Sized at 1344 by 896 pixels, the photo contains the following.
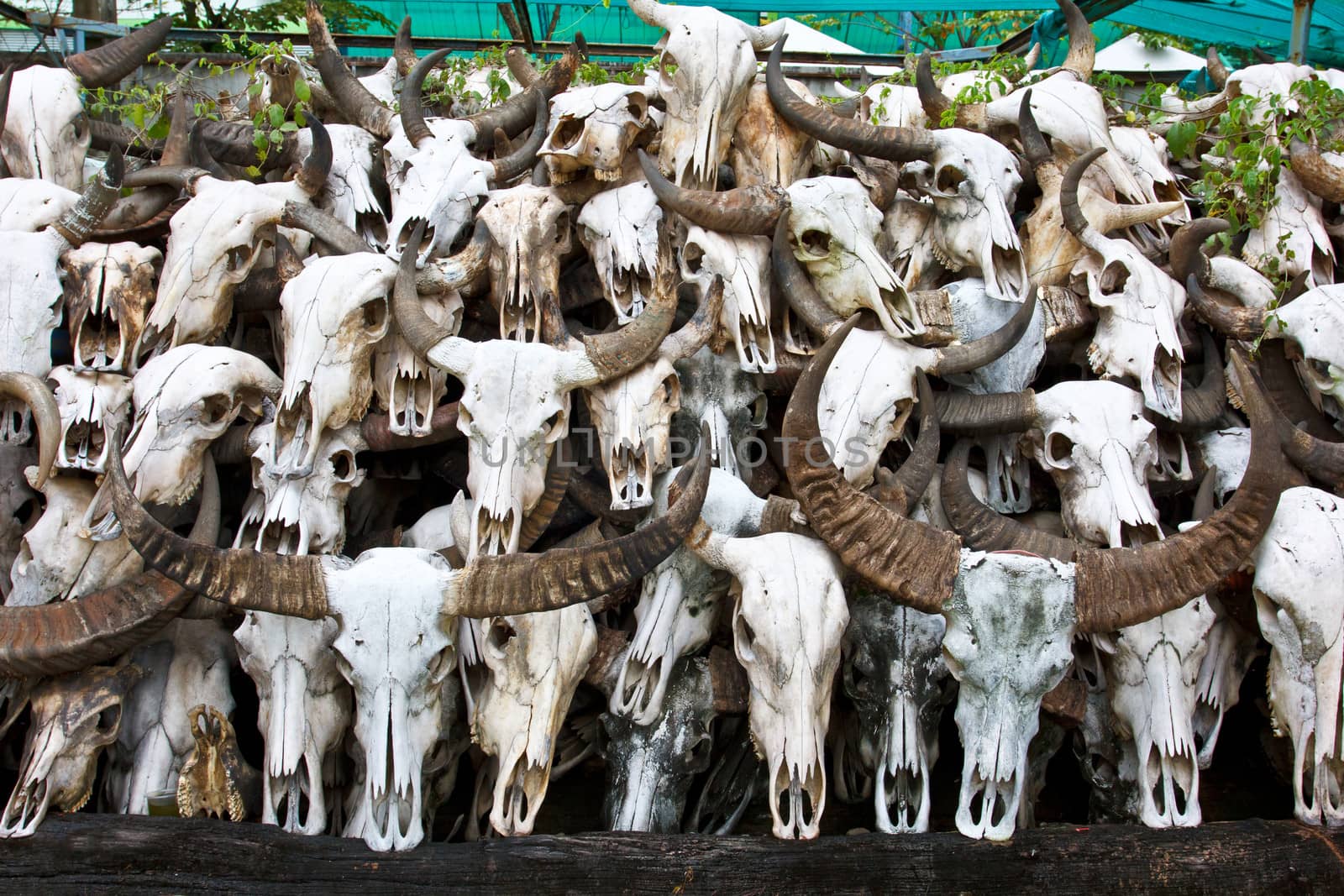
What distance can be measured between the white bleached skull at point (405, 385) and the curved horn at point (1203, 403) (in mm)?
3366

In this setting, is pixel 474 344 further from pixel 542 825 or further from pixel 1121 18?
pixel 1121 18

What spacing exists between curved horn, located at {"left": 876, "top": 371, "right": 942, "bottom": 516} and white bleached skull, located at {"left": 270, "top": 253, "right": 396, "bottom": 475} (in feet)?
7.64

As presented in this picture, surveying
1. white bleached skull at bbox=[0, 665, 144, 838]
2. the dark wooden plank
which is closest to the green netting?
white bleached skull at bbox=[0, 665, 144, 838]

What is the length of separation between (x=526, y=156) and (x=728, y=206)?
4.68 feet

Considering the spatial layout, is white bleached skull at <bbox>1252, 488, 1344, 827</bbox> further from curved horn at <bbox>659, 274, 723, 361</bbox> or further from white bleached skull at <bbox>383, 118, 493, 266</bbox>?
white bleached skull at <bbox>383, 118, 493, 266</bbox>

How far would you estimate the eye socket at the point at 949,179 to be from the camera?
6082mm

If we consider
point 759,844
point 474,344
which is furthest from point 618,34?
point 759,844

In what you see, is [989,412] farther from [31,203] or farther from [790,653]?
[31,203]

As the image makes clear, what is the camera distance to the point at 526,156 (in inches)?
253

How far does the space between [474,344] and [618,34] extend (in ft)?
17.8

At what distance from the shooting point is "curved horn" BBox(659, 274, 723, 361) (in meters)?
5.29

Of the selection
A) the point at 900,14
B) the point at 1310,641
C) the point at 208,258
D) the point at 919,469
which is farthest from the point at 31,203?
the point at 900,14

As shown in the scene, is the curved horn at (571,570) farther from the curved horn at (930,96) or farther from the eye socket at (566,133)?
the curved horn at (930,96)

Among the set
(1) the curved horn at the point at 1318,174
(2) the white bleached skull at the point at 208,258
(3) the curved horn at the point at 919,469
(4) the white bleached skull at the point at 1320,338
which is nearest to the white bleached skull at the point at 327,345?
(2) the white bleached skull at the point at 208,258
